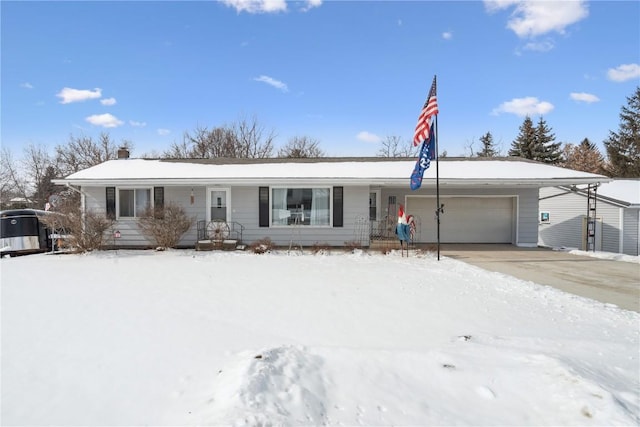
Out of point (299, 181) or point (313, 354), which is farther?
point (299, 181)

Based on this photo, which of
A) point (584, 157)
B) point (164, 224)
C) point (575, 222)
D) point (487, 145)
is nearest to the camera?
point (164, 224)

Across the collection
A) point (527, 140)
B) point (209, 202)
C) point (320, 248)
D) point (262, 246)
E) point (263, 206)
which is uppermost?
point (527, 140)

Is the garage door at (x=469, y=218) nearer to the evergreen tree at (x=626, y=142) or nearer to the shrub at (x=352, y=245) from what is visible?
the shrub at (x=352, y=245)

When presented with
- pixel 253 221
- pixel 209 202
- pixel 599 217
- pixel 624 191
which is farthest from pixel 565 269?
pixel 624 191

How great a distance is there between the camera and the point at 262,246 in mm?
11117

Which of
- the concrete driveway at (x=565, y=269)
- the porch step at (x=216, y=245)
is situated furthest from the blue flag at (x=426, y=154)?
the porch step at (x=216, y=245)

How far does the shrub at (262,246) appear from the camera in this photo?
36.0 feet

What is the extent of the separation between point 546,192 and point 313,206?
13.5 m

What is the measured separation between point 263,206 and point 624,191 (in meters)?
17.1

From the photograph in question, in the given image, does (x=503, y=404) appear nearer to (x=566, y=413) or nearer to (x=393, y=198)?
(x=566, y=413)

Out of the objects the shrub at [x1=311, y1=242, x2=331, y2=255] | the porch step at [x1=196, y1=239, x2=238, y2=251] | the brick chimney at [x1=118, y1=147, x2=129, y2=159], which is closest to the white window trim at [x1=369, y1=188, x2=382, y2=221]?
the shrub at [x1=311, y1=242, x2=331, y2=255]

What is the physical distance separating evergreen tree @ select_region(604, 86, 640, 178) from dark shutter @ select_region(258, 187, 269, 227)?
102ft

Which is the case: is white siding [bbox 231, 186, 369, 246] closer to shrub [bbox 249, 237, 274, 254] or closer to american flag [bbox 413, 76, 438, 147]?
shrub [bbox 249, 237, 274, 254]

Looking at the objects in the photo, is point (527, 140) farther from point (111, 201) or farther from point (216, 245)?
point (111, 201)
